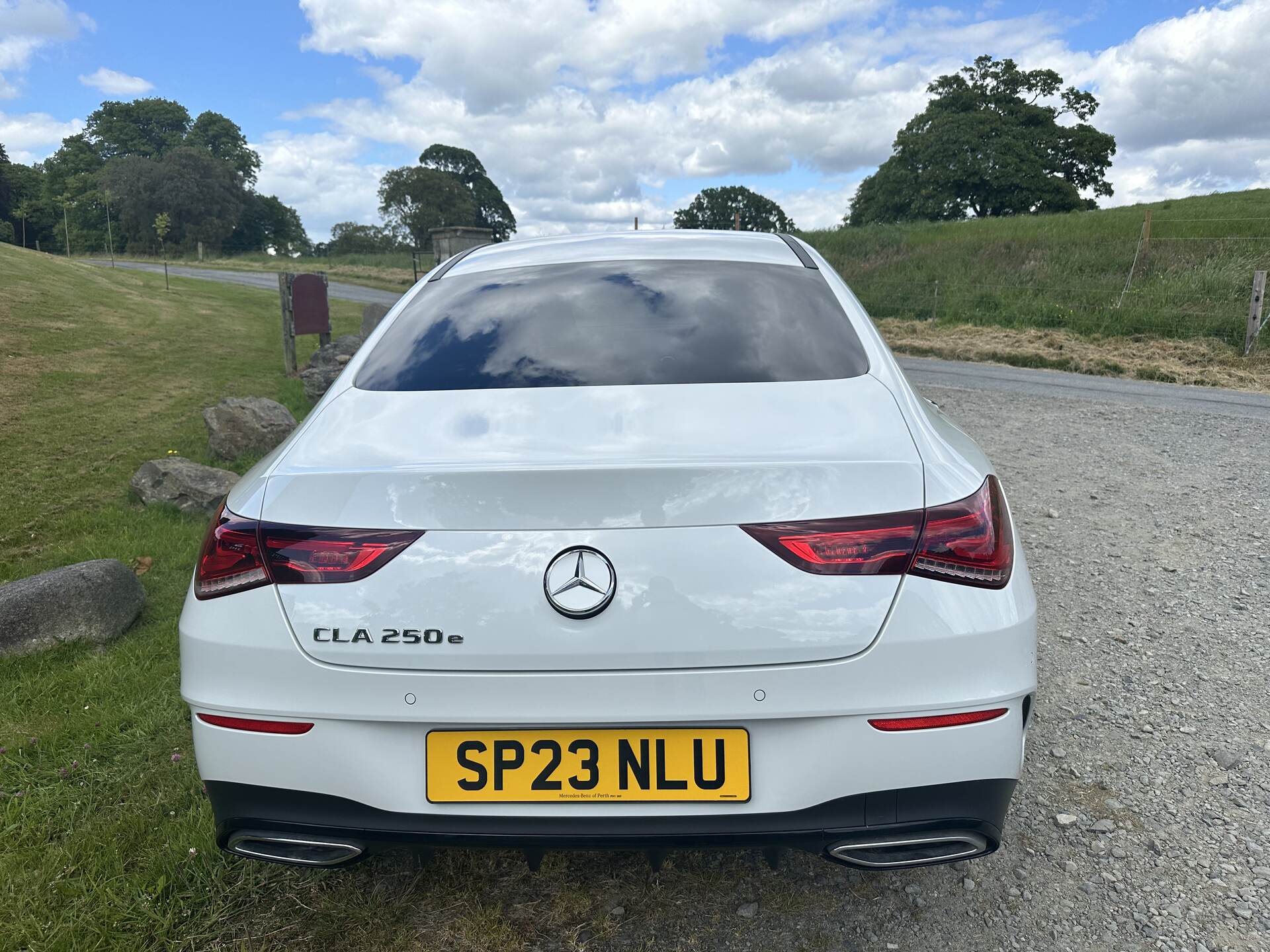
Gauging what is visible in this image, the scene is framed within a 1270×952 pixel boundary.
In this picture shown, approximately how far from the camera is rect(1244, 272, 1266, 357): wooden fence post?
13.7 m

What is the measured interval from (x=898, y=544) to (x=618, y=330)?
1019mm

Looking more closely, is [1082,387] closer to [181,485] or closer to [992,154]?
[181,485]

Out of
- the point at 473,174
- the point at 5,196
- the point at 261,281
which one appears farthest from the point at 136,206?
the point at 261,281

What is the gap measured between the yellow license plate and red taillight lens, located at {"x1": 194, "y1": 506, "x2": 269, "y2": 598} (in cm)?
47

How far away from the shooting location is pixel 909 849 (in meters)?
1.69

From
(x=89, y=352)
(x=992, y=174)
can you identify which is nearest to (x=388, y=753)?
(x=89, y=352)

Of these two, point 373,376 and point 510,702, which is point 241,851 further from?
point 373,376

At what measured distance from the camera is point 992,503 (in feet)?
5.89

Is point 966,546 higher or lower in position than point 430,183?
lower

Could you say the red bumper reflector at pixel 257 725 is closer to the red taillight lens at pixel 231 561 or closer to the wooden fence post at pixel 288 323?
the red taillight lens at pixel 231 561

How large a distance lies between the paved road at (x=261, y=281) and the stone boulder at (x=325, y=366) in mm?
8072

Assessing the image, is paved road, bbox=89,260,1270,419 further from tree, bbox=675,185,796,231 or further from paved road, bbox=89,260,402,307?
tree, bbox=675,185,796,231

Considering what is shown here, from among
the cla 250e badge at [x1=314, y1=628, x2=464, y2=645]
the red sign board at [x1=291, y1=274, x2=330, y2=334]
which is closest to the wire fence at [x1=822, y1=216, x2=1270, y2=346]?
the red sign board at [x1=291, y1=274, x2=330, y2=334]

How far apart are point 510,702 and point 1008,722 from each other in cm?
95
